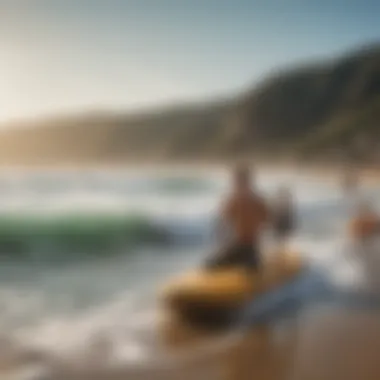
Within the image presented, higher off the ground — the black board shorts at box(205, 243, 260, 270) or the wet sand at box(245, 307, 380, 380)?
the black board shorts at box(205, 243, 260, 270)

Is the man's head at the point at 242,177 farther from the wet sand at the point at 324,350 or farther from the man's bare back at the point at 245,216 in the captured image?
the wet sand at the point at 324,350

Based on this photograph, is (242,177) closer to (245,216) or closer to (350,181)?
(245,216)

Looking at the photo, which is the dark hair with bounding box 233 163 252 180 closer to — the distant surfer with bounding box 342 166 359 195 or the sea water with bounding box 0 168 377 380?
the sea water with bounding box 0 168 377 380

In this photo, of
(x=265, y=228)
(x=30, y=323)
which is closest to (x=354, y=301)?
(x=265, y=228)

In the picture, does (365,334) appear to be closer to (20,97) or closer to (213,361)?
(213,361)

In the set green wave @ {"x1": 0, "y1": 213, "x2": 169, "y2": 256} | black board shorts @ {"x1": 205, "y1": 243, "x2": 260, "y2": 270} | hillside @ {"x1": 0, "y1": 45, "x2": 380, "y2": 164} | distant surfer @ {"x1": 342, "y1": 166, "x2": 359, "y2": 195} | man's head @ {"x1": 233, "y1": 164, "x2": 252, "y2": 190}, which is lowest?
black board shorts @ {"x1": 205, "y1": 243, "x2": 260, "y2": 270}

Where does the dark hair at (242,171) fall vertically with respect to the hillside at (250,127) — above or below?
below

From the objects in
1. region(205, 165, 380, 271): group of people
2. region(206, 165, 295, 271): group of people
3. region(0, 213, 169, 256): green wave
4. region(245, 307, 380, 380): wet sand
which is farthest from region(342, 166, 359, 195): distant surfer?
region(0, 213, 169, 256): green wave

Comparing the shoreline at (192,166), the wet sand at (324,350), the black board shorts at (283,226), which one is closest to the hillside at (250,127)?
the shoreline at (192,166)
